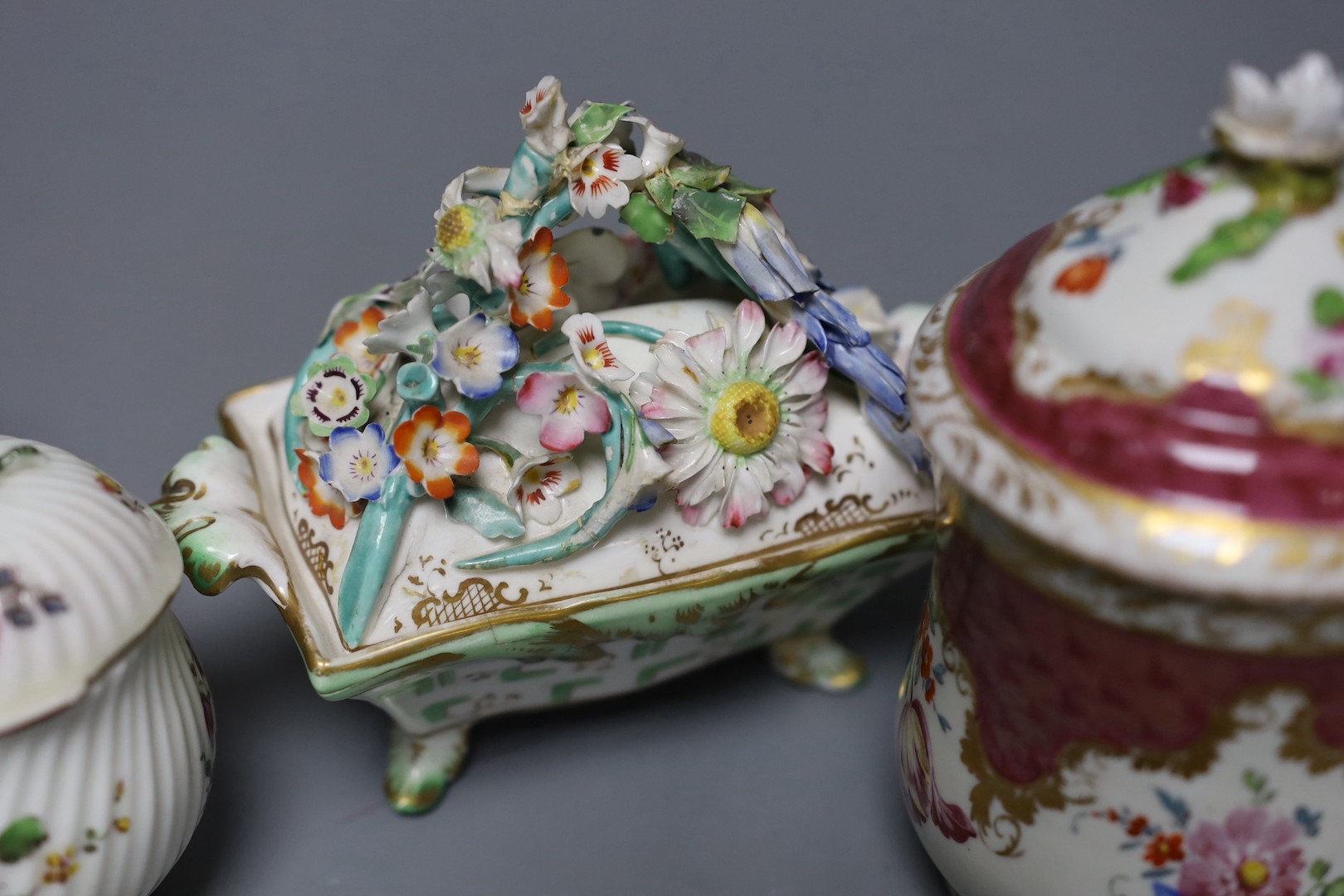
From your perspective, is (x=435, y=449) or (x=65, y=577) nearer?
(x=65, y=577)

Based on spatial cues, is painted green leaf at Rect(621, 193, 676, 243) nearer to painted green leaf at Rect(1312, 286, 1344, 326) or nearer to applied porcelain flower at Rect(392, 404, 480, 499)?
applied porcelain flower at Rect(392, 404, 480, 499)

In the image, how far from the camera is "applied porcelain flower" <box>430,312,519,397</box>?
119 cm

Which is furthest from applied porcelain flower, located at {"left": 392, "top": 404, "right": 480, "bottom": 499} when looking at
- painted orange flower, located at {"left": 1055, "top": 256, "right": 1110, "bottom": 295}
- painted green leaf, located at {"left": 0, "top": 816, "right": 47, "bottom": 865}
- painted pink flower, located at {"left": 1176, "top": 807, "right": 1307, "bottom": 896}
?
painted pink flower, located at {"left": 1176, "top": 807, "right": 1307, "bottom": 896}

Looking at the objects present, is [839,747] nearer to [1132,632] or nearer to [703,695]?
[703,695]

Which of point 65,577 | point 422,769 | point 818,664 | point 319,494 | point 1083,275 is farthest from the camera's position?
point 818,664

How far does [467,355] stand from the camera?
1.19 meters

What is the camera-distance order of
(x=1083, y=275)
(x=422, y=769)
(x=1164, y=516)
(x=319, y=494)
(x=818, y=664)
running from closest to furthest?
(x=1164, y=516) → (x=1083, y=275) → (x=319, y=494) → (x=422, y=769) → (x=818, y=664)

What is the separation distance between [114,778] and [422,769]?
0.36 metres

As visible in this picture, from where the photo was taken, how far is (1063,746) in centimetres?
101

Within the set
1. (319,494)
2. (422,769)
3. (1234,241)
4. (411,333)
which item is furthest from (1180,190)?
(422,769)

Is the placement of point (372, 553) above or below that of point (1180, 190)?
below

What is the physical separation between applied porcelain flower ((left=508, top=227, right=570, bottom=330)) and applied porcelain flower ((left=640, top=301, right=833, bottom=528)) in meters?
0.10

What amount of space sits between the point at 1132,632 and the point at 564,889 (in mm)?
642

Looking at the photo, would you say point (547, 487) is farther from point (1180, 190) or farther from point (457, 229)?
point (1180, 190)
